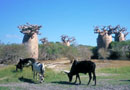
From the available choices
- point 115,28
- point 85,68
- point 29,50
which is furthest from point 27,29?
point 115,28

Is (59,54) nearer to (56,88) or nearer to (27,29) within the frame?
(27,29)

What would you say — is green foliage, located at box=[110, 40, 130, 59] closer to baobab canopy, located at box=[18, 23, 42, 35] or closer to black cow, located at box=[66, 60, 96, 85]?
baobab canopy, located at box=[18, 23, 42, 35]

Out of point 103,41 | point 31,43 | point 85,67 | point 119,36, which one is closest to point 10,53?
point 31,43

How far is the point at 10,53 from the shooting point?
91.0 ft

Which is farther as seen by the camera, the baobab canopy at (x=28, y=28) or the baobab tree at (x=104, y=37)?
the baobab tree at (x=104, y=37)

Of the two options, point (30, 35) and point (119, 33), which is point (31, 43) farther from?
point (119, 33)

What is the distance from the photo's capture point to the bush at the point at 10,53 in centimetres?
2683

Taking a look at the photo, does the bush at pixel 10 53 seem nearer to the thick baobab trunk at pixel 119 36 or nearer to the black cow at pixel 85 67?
the black cow at pixel 85 67

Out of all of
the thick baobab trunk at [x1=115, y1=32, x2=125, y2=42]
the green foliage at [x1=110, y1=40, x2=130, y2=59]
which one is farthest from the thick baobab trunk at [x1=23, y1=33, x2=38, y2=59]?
the thick baobab trunk at [x1=115, y1=32, x2=125, y2=42]

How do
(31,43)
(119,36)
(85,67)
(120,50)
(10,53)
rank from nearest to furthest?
(85,67) → (10,53) → (31,43) → (120,50) → (119,36)

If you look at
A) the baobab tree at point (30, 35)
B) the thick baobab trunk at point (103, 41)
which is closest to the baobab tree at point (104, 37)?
the thick baobab trunk at point (103, 41)

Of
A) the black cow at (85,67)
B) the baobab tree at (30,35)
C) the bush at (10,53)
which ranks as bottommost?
the black cow at (85,67)

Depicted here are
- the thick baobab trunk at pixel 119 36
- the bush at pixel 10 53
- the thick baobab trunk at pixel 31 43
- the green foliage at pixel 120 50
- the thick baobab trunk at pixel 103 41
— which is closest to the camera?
the bush at pixel 10 53

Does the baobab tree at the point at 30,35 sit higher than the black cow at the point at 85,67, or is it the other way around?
the baobab tree at the point at 30,35
